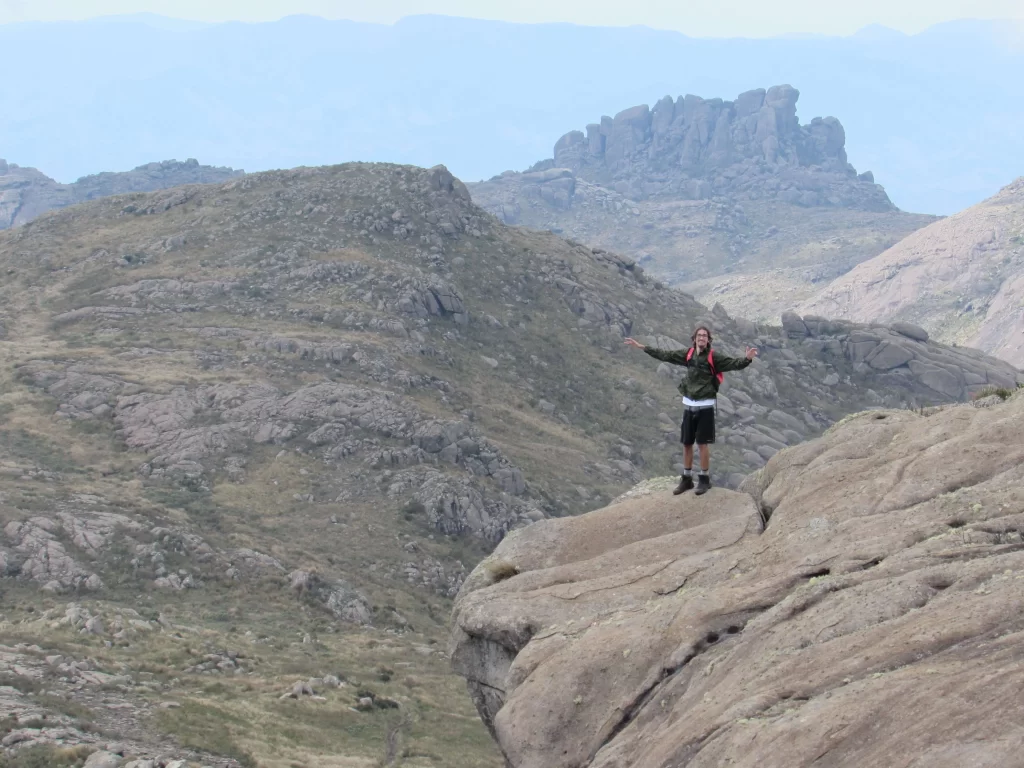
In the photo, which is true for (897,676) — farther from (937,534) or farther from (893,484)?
(893,484)

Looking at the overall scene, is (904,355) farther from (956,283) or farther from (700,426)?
(700,426)

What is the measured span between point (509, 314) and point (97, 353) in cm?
3408

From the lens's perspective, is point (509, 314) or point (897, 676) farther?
point (509, 314)

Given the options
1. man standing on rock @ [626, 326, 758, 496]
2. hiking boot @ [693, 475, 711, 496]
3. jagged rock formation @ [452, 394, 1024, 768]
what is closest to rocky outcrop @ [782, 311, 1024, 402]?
jagged rock formation @ [452, 394, 1024, 768]

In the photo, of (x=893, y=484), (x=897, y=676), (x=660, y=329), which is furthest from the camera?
(x=660, y=329)

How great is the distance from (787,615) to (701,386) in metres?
6.42

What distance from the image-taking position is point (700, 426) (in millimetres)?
19500

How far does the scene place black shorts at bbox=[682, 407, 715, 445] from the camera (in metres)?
19.5

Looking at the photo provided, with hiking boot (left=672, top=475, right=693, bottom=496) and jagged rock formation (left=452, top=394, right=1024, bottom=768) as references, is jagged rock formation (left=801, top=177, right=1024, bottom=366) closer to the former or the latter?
hiking boot (left=672, top=475, right=693, bottom=496)

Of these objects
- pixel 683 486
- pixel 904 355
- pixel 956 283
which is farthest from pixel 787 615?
pixel 956 283

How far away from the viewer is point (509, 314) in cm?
8769

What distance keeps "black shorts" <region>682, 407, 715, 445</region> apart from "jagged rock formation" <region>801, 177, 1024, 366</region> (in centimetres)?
13490

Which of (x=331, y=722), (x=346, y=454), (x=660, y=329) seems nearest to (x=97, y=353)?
(x=346, y=454)

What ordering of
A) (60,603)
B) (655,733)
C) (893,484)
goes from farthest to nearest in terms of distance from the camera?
(60,603)
(893,484)
(655,733)
